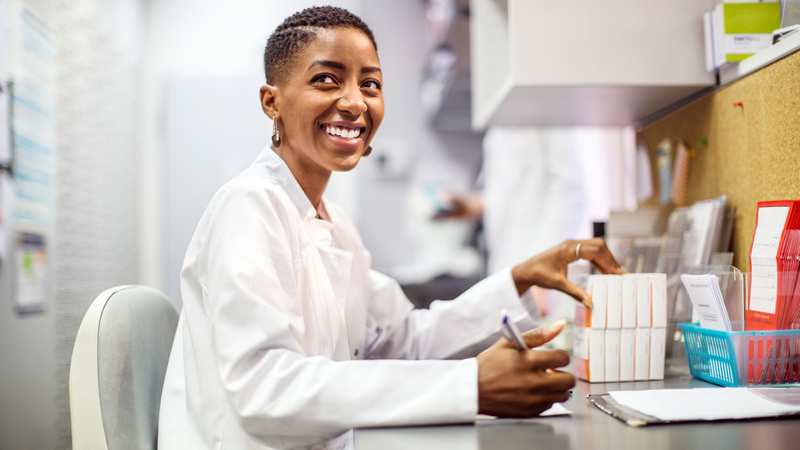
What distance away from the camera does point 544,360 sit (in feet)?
2.01

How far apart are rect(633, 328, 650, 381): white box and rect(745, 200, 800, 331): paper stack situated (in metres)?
0.15

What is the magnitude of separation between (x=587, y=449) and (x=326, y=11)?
76cm

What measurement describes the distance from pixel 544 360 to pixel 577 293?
394 mm

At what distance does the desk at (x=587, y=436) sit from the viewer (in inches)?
22.0

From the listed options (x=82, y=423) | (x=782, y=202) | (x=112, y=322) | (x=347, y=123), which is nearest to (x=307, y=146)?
(x=347, y=123)

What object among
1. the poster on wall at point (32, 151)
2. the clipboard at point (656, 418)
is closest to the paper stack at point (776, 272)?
the clipboard at point (656, 418)

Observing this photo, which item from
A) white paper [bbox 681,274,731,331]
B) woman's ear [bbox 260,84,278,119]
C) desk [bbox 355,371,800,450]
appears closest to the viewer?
desk [bbox 355,371,800,450]

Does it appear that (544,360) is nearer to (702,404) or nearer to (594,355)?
(702,404)

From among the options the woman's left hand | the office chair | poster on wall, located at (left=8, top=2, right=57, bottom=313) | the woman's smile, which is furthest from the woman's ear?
poster on wall, located at (left=8, top=2, right=57, bottom=313)

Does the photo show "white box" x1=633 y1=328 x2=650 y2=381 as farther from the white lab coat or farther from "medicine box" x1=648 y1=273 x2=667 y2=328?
the white lab coat

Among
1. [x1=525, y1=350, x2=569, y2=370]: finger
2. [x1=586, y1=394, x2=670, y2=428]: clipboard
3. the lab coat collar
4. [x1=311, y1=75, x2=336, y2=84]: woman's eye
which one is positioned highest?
[x1=311, y1=75, x2=336, y2=84]: woman's eye

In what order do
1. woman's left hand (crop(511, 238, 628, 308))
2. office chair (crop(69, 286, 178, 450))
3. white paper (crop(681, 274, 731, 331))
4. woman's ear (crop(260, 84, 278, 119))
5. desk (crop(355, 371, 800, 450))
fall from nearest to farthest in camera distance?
desk (crop(355, 371, 800, 450)), office chair (crop(69, 286, 178, 450)), white paper (crop(681, 274, 731, 331)), woman's ear (crop(260, 84, 278, 119)), woman's left hand (crop(511, 238, 628, 308))

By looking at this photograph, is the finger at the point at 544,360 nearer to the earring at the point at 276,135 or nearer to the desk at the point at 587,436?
the desk at the point at 587,436

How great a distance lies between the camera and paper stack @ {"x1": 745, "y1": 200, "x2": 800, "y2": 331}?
801 millimetres
